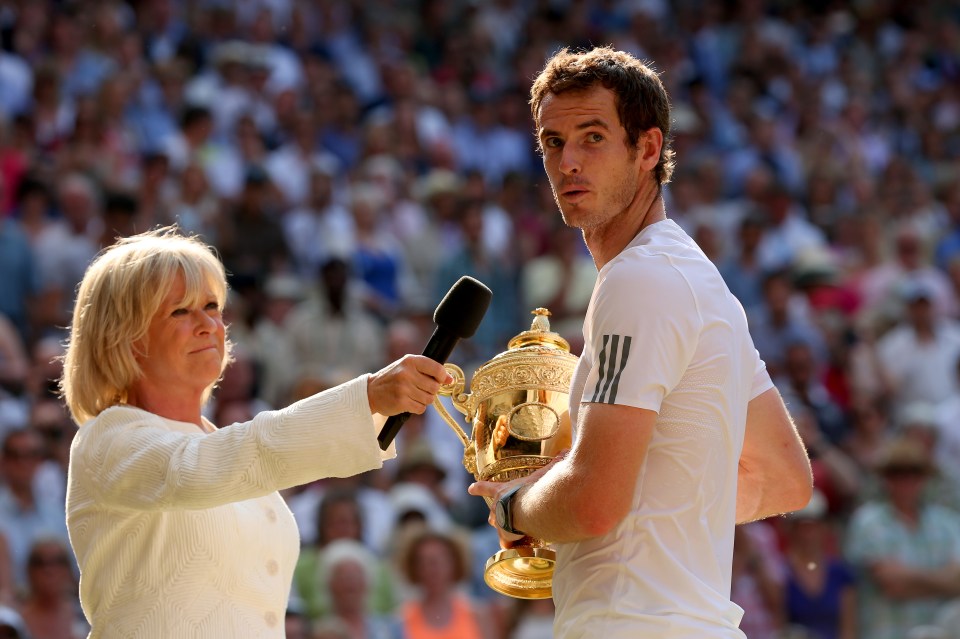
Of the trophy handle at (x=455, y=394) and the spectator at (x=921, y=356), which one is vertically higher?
the trophy handle at (x=455, y=394)

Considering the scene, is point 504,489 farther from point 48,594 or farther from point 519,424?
point 48,594

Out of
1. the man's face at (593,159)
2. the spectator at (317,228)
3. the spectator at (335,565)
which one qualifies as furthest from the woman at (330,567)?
the man's face at (593,159)

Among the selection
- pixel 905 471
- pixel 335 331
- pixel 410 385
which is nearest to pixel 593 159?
pixel 410 385

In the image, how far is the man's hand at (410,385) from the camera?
11.7 ft

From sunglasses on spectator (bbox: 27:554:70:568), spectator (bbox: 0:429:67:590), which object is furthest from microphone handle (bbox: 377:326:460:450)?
spectator (bbox: 0:429:67:590)

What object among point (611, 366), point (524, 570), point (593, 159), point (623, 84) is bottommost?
point (524, 570)

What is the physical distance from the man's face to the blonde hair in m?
1.05

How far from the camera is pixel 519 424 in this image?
12.5ft

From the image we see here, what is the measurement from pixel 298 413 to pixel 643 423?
88 centimetres

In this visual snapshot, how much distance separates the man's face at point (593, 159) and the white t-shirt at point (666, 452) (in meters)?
0.19

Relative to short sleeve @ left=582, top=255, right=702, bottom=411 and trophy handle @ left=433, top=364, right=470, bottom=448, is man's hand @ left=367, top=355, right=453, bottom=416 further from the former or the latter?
short sleeve @ left=582, top=255, right=702, bottom=411

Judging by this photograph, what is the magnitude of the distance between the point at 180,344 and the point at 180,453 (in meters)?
0.43

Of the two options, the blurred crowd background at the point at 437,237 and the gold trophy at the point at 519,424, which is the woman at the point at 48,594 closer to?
the blurred crowd background at the point at 437,237

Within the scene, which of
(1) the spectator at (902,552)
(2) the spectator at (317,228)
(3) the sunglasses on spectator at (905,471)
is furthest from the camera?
(2) the spectator at (317,228)
